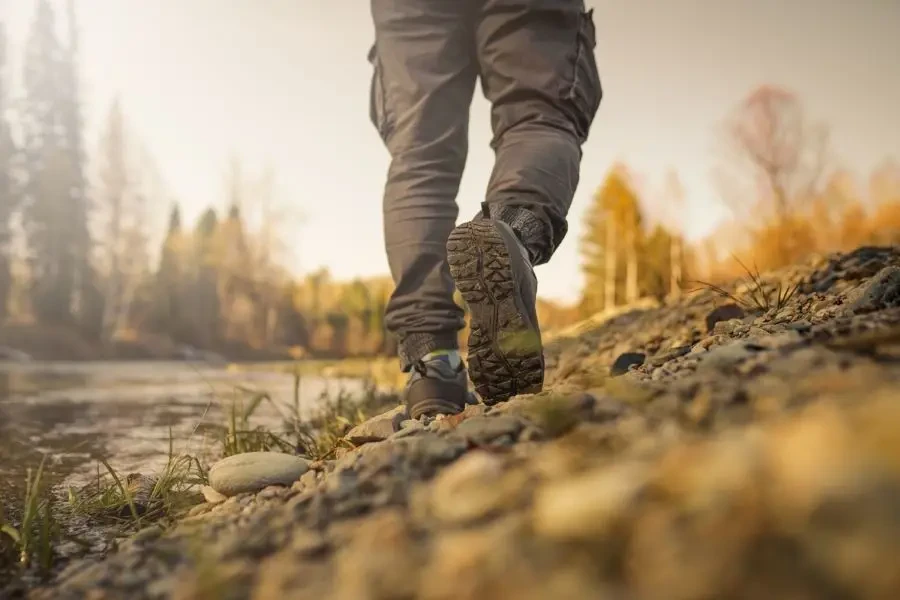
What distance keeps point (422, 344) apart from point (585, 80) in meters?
0.86

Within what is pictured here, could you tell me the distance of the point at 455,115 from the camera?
1820mm

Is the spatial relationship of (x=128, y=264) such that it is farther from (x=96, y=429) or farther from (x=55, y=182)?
(x=96, y=429)

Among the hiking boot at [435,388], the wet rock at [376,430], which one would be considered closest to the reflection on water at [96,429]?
the wet rock at [376,430]

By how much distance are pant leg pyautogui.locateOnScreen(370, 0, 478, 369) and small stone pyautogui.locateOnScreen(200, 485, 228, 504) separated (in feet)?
1.99

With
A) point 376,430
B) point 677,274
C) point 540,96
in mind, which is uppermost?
point 540,96

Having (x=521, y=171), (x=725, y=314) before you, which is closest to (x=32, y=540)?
(x=521, y=171)

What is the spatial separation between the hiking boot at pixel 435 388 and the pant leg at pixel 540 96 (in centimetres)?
38

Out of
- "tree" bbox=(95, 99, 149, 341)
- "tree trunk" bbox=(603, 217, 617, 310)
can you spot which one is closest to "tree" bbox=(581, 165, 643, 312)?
"tree trunk" bbox=(603, 217, 617, 310)

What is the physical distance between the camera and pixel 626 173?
1446 centimetres

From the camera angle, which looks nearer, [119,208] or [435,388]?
[435,388]

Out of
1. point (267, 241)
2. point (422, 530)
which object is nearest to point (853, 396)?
point (422, 530)

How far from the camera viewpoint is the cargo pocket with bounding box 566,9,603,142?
1.71 meters

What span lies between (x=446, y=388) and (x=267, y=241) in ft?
67.9

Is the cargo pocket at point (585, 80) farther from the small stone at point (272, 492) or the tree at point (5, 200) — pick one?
the tree at point (5, 200)
